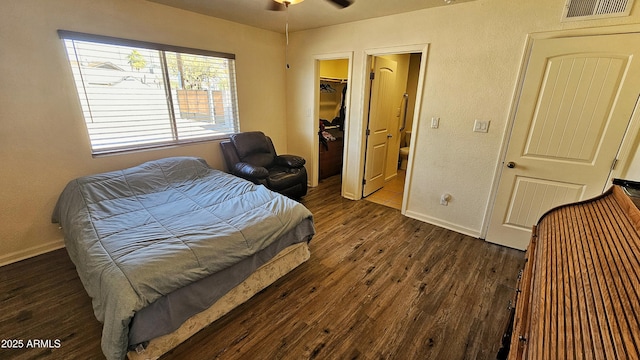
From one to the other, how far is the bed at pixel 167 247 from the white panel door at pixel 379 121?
1880 millimetres

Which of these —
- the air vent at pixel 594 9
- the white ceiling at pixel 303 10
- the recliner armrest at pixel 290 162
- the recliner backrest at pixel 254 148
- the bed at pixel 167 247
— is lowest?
the bed at pixel 167 247

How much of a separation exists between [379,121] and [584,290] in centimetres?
319

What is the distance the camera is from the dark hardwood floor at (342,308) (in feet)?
5.20

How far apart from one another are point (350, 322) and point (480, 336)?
85cm

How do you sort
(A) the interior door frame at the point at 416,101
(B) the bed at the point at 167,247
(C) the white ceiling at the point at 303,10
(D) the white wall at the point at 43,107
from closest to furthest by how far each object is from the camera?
(B) the bed at the point at 167,247 < (D) the white wall at the point at 43,107 < (C) the white ceiling at the point at 303,10 < (A) the interior door frame at the point at 416,101

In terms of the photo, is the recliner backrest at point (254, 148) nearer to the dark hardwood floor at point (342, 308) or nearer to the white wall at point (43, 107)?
the white wall at point (43, 107)

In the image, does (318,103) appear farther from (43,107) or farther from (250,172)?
(43,107)

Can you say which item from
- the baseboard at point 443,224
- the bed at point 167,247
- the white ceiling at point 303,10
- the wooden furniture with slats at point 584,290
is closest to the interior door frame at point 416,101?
the baseboard at point 443,224

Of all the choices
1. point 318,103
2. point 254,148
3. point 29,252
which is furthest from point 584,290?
point 29,252

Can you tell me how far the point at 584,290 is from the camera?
80 centimetres

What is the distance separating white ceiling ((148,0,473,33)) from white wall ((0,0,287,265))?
1.22 ft

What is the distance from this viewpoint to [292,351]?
5.15 ft

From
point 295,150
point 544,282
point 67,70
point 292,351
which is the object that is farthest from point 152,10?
point 544,282

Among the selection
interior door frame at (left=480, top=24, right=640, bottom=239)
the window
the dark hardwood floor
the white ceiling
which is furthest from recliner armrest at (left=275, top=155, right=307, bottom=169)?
interior door frame at (left=480, top=24, right=640, bottom=239)
